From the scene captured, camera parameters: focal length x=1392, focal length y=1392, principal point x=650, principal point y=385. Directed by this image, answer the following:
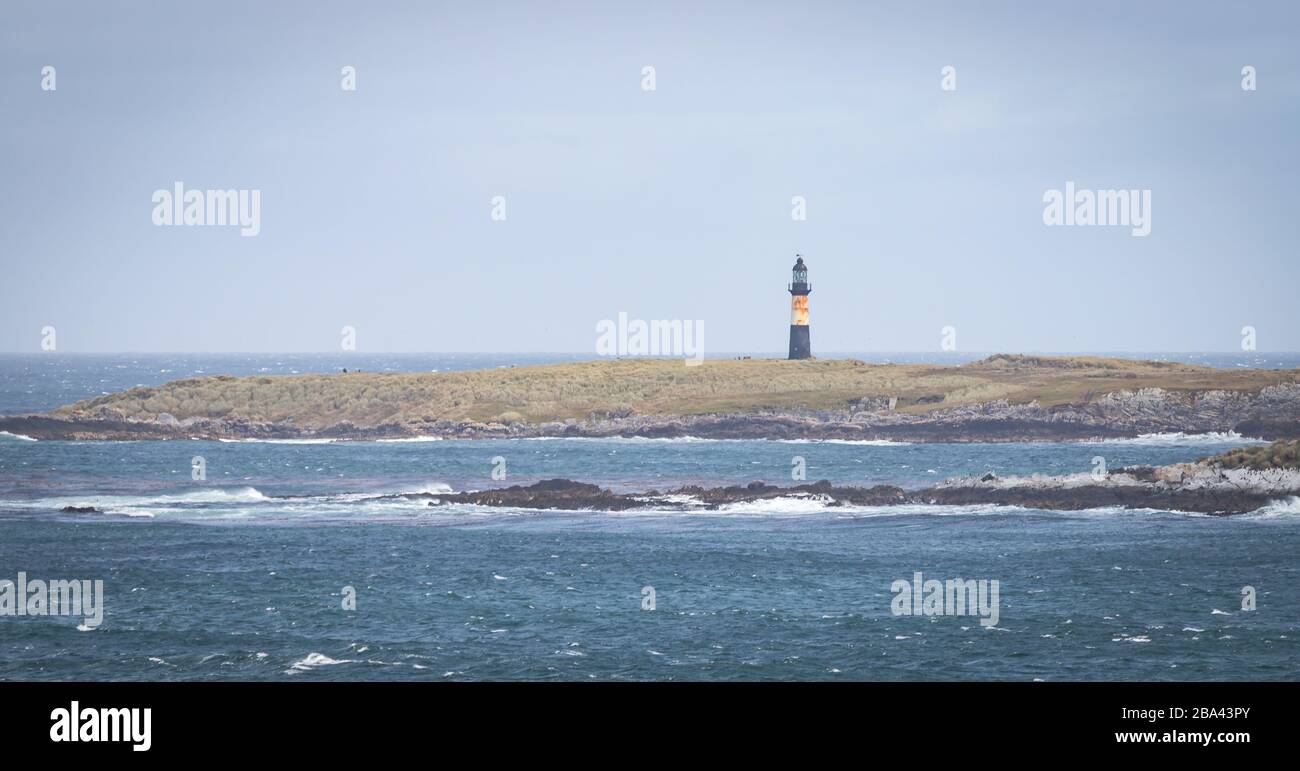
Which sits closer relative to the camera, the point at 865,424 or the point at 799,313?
the point at 865,424

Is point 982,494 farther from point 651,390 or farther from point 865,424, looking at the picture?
point 651,390

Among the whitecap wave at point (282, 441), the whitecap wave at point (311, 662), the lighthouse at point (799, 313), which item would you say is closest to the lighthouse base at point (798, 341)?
the lighthouse at point (799, 313)

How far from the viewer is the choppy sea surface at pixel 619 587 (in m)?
36.4

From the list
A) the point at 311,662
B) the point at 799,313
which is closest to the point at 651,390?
the point at 799,313

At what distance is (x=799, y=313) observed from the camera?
140500 millimetres

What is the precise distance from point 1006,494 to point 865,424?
4749 centimetres

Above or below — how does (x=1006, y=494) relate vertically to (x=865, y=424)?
below

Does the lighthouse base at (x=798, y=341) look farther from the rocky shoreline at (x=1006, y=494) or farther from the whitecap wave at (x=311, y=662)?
the whitecap wave at (x=311, y=662)

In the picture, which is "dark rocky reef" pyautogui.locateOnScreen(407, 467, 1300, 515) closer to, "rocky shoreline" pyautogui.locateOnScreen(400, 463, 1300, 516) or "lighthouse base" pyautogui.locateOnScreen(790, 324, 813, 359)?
"rocky shoreline" pyautogui.locateOnScreen(400, 463, 1300, 516)

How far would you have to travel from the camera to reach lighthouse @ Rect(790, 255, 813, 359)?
133m
